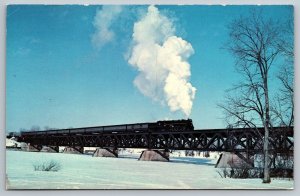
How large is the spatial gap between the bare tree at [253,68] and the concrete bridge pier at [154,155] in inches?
34.1

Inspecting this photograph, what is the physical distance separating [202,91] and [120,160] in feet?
4.18

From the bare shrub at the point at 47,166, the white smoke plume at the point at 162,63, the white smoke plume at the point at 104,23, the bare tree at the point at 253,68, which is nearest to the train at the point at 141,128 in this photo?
the white smoke plume at the point at 162,63

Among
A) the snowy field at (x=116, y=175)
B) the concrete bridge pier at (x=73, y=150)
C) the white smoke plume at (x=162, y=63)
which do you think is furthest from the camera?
the concrete bridge pier at (x=73, y=150)

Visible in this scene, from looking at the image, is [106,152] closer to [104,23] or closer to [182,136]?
[182,136]

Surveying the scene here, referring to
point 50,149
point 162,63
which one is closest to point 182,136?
point 162,63

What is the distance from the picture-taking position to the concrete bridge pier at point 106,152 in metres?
7.63

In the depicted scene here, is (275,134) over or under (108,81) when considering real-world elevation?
under

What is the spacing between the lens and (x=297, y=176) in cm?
745

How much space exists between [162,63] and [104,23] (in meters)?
0.82

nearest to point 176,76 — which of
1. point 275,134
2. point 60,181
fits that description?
point 275,134

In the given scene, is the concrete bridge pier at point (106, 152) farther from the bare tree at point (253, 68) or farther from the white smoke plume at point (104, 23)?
the bare tree at point (253, 68)

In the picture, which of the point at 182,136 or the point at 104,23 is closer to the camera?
the point at 104,23

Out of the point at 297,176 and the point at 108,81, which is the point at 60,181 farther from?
the point at 297,176

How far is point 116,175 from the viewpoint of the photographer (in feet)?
24.4
